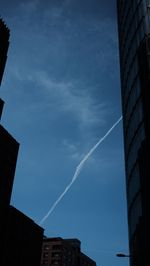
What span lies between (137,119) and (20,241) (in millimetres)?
31556

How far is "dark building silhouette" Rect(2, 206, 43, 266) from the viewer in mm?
53841

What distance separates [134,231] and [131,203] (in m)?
3.36

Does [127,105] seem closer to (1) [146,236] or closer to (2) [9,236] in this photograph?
(1) [146,236]

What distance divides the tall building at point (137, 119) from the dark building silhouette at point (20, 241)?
2370 centimetres

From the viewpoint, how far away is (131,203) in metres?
37.3

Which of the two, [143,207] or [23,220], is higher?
[143,207]

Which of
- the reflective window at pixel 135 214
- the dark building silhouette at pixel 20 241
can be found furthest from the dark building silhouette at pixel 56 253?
the reflective window at pixel 135 214

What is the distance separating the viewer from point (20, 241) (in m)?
56.6

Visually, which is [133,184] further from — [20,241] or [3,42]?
[3,42]

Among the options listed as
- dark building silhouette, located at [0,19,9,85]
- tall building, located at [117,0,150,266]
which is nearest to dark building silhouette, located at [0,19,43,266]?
dark building silhouette, located at [0,19,9,85]

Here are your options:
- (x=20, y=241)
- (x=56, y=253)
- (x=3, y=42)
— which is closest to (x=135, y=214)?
(x=20, y=241)

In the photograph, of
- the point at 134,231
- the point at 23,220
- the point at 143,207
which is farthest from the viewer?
the point at 23,220

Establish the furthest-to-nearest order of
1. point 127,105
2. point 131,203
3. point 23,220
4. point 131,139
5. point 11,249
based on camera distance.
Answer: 1. point 23,220
2. point 11,249
3. point 127,105
4. point 131,139
5. point 131,203

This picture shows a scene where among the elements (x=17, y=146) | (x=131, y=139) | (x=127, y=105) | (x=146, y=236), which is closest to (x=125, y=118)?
(x=127, y=105)
